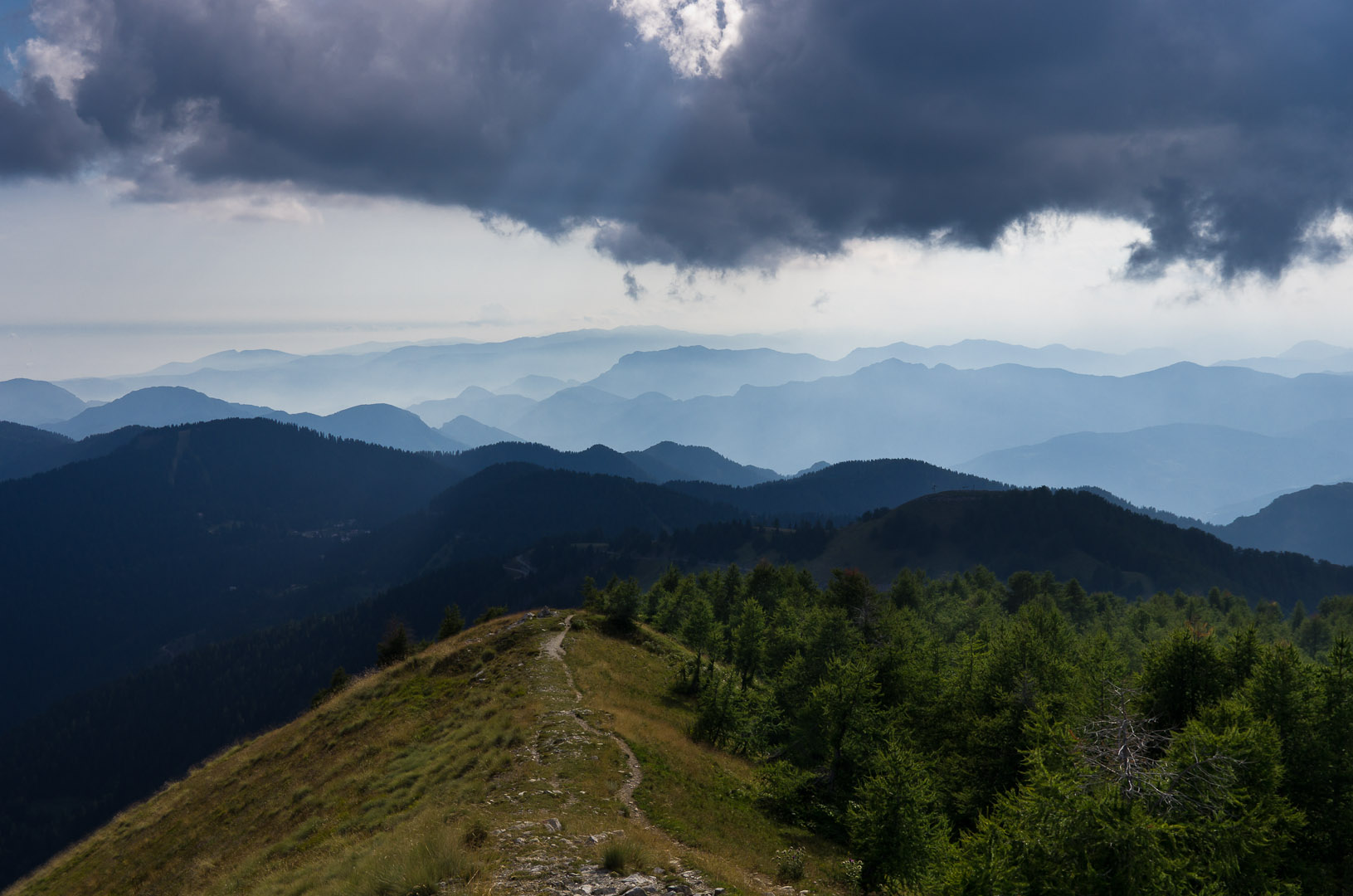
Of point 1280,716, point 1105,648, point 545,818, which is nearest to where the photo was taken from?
point 545,818

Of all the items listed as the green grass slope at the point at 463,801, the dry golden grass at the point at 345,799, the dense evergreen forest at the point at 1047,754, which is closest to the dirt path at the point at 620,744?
the green grass slope at the point at 463,801

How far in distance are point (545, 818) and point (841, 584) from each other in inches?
2321

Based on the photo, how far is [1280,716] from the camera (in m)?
29.8

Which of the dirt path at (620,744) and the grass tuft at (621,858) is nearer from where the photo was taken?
the grass tuft at (621,858)

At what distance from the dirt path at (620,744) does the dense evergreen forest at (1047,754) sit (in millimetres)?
8348

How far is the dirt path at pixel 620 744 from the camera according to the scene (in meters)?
27.6

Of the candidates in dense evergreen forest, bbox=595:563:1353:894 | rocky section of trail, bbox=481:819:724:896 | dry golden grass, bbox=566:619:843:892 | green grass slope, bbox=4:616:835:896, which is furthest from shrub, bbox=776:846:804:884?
rocky section of trail, bbox=481:819:724:896

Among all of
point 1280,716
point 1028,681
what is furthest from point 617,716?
point 1280,716

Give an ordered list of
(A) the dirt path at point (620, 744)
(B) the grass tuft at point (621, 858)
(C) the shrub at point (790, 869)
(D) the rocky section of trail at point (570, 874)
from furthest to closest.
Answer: (A) the dirt path at point (620, 744), (C) the shrub at point (790, 869), (B) the grass tuft at point (621, 858), (D) the rocky section of trail at point (570, 874)

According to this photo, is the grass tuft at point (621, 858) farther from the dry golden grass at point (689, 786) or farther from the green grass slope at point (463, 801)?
the dry golden grass at point (689, 786)

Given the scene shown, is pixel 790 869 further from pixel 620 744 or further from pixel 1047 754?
pixel 620 744

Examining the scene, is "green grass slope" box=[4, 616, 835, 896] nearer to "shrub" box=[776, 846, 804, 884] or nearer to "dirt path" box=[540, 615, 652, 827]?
"dirt path" box=[540, 615, 652, 827]

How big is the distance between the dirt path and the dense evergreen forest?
329 inches

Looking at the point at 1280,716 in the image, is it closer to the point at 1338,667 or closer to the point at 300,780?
the point at 1338,667
